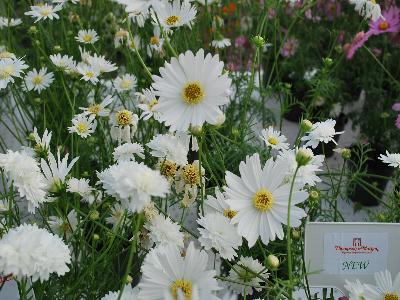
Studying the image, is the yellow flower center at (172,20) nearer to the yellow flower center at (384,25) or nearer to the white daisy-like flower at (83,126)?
the white daisy-like flower at (83,126)

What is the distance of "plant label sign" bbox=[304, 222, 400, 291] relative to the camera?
653 millimetres

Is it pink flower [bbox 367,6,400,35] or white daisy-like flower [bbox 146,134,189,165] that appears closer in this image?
white daisy-like flower [bbox 146,134,189,165]

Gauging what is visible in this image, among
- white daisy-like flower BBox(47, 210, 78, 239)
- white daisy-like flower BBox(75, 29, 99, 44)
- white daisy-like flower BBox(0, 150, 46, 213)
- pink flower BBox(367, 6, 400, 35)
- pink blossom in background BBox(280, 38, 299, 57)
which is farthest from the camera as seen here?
pink blossom in background BBox(280, 38, 299, 57)

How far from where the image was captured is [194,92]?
0.60m

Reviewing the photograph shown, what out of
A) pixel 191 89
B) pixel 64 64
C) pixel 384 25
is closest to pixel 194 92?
pixel 191 89

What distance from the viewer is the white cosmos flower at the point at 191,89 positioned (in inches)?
23.1

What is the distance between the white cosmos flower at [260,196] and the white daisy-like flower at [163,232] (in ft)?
0.25

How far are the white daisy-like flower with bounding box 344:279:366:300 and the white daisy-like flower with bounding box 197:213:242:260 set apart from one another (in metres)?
0.12

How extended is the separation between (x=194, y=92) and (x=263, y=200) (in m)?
0.13

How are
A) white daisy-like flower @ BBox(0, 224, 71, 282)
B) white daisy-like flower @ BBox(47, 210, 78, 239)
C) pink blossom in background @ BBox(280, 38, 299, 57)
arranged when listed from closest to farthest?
white daisy-like flower @ BBox(0, 224, 71, 282) → white daisy-like flower @ BBox(47, 210, 78, 239) → pink blossom in background @ BBox(280, 38, 299, 57)

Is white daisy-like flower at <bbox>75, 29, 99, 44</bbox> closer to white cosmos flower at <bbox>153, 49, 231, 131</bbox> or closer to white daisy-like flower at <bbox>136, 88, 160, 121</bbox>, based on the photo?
white daisy-like flower at <bbox>136, 88, 160, 121</bbox>

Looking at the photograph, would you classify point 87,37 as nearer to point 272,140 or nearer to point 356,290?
point 272,140

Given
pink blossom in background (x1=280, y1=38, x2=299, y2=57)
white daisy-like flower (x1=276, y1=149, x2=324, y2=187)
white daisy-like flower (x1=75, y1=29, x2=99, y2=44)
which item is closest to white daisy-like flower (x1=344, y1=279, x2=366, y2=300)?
white daisy-like flower (x1=276, y1=149, x2=324, y2=187)

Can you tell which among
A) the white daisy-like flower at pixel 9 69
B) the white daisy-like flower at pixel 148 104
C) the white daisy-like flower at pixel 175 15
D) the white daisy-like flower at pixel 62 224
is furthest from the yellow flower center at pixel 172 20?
the white daisy-like flower at pixel 62 224
